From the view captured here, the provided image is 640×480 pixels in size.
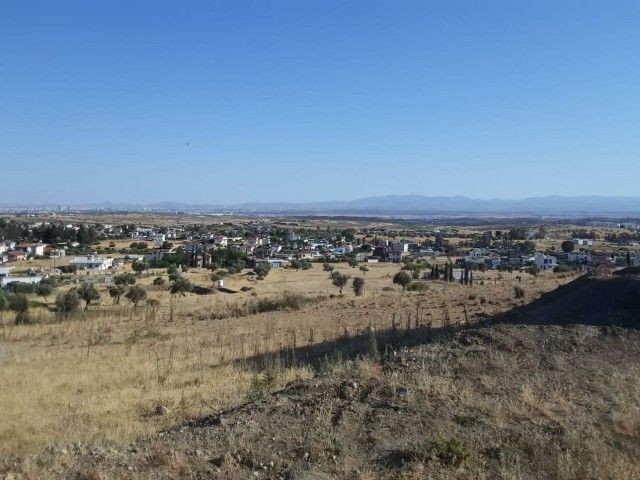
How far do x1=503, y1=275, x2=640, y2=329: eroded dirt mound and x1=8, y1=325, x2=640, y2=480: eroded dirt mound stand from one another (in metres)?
3.58

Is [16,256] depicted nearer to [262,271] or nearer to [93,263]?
[93,263]

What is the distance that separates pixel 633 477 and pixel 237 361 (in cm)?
1079

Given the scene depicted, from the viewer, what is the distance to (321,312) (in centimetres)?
2689

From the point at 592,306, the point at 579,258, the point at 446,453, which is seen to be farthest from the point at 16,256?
the point at 446,453

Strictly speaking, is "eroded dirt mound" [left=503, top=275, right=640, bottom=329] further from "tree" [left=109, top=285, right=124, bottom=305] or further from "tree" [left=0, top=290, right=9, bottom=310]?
"tree" [left=109, top=285, right=124, bottom=305]

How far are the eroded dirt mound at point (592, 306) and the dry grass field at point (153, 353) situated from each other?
280 centimetres

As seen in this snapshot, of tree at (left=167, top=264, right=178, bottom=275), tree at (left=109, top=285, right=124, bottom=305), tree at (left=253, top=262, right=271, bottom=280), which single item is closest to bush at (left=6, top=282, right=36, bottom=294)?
tree at (left=109, top=285, right=124, bottom=305)

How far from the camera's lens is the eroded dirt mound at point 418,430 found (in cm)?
658

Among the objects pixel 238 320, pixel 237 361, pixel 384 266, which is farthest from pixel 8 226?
pixel 237 361

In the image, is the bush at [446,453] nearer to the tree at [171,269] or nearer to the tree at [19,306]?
the tree at [19,306]

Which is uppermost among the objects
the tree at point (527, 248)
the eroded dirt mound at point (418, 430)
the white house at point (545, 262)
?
the eroded dirt mound at point (418, 430)

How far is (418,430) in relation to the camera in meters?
7.73

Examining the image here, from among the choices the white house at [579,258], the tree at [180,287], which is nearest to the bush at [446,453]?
the tree at [180,287]

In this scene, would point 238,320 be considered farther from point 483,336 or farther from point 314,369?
point 483,336
